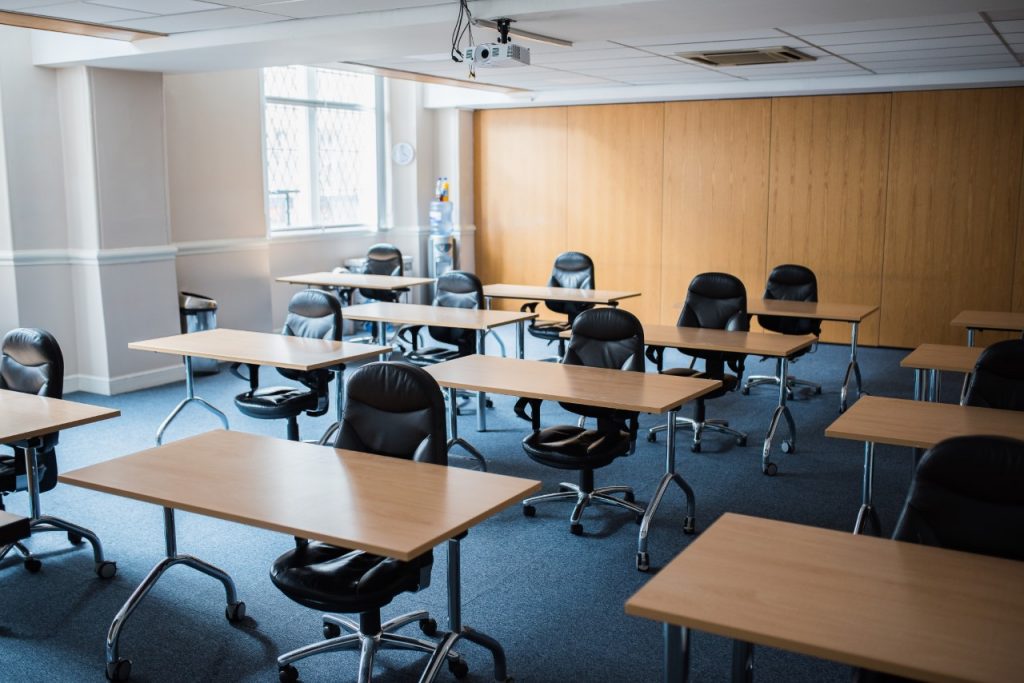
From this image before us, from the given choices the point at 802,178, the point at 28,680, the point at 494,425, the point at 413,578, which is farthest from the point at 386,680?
the point at 802,178

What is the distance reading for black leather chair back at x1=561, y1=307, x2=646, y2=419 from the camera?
488cm

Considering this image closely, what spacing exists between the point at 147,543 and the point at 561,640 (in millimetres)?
2150

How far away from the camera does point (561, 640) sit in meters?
3.52

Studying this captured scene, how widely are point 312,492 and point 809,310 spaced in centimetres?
488

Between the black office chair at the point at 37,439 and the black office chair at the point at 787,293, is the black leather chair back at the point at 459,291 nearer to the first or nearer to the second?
the black office chair at the point at 787,293

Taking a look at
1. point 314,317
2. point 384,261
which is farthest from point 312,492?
point 384,261

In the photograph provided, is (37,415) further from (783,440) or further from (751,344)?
(783,440)

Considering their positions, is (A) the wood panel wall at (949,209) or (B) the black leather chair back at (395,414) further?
(A) the wood panel wall at (949,209)

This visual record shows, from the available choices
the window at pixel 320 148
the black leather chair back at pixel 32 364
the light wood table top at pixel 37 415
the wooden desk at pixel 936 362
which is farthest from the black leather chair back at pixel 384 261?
the wooden desk at pixel 936 362

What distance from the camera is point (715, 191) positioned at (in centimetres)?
991

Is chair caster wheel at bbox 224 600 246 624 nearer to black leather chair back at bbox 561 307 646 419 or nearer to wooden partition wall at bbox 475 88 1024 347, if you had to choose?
black leather chair back at bbox 561 307 646 419

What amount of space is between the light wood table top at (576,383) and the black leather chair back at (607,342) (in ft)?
0.52

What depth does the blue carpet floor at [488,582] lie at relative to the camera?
335 cm

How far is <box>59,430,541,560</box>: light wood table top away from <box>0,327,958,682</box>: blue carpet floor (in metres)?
0.72
